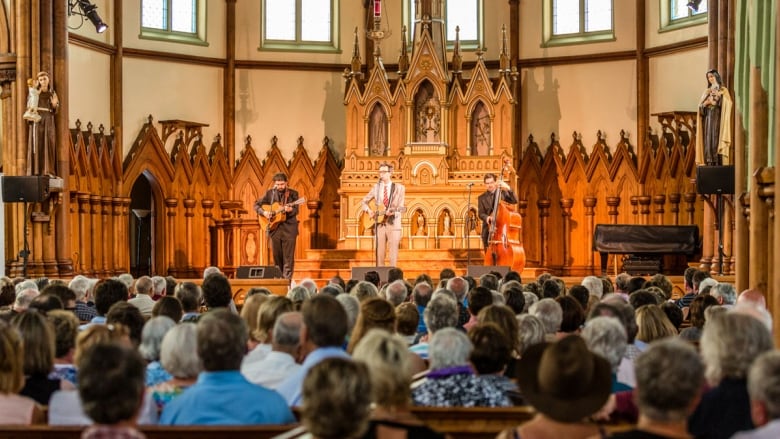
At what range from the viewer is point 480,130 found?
22062mm

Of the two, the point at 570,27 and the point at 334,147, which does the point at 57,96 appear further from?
the point at 570,27

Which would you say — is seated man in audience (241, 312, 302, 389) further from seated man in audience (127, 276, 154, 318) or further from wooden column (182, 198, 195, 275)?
wooden column (182, 198, 195, 275)

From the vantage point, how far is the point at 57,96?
695 inches

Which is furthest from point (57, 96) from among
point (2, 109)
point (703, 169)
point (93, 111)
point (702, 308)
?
point (702, 308)

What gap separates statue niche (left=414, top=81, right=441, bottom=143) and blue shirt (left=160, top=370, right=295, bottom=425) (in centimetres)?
1725

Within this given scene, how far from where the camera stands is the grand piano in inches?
753

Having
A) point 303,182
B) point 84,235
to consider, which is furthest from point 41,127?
point 303,182

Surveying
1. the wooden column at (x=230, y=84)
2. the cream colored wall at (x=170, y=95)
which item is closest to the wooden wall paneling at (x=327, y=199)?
the wooden column at (x=230, y=84)

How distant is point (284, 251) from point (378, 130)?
5480 millimetres

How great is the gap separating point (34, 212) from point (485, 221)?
6607mm

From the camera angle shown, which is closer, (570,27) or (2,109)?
(2,109)

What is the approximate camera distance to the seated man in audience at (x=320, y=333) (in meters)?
5.51

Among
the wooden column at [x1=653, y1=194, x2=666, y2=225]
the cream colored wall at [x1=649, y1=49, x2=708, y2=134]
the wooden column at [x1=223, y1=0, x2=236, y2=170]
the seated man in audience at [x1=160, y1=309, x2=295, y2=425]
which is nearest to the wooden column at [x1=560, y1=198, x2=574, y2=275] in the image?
the wooden column at [x1=653, y1=194, x2=666, y2=225]

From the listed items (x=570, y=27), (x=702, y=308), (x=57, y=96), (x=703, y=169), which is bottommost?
(x=702, y=308)
